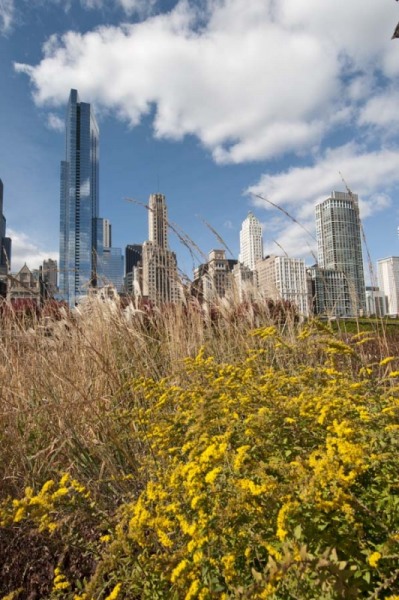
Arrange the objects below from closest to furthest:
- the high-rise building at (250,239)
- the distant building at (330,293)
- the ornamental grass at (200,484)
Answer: the ornamental grass at (200,484) → the distant building at (330,293) → the high-rise building at (250,239)

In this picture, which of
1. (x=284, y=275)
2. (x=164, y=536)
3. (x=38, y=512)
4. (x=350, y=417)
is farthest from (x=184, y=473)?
(x=284, y=275)

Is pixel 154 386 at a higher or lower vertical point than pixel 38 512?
higher

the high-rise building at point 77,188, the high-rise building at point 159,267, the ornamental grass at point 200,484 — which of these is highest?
the high-rise building at point 77,188

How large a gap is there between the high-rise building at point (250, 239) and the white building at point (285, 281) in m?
2.09

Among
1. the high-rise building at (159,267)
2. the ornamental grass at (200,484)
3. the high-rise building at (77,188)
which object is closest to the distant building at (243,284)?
the high-rise building at (159,267)

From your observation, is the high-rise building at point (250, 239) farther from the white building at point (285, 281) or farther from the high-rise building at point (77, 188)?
the high-rise building at point (77, 188)

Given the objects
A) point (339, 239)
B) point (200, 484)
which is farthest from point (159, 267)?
point (200, 484)

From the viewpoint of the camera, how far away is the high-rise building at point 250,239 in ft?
22.2

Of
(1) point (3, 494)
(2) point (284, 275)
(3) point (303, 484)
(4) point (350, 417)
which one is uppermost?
(2) point (284, 275)

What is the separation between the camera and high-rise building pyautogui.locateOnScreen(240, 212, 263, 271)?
267 inches

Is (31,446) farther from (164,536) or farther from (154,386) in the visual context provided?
(164,536)

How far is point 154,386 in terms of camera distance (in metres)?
1.97

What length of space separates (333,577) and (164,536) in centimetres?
47

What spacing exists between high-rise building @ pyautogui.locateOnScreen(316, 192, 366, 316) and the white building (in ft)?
0.83
